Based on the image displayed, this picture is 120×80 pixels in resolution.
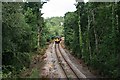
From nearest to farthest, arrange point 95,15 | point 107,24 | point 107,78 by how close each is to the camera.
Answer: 1. point 107,78
2. point 107,24
3. point 95,15

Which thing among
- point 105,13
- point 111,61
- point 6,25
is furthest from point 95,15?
point 6,25

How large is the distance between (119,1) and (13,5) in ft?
25.3

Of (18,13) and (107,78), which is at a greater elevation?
(18,13)

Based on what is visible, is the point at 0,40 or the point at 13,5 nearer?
the point at 0,40

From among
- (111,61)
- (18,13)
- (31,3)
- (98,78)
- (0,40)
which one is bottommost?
(98,78)

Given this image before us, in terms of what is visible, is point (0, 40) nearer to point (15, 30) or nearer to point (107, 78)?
point (15, 30)

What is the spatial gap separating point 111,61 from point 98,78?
440 centimetres

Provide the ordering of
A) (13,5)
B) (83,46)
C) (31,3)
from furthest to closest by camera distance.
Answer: (31,3)
(83,46)
(13,5)

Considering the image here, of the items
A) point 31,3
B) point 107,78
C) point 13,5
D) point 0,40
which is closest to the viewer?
point 0,40

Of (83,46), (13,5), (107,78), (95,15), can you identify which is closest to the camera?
(13,5)

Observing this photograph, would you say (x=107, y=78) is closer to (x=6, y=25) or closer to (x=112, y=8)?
(x=112, y=8)

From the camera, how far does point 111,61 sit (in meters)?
19.5

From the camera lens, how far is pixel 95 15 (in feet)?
96.4

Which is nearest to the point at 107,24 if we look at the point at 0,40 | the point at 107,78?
the point at 107,78
